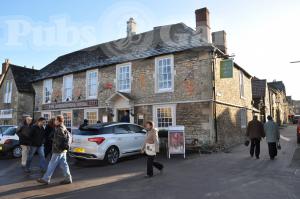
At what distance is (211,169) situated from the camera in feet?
30.4

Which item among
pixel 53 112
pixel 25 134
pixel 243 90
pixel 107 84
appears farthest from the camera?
pixel 53 112

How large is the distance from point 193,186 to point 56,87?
18.3 m

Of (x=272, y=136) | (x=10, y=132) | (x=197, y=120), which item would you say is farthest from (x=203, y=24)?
(x=10, y=132)

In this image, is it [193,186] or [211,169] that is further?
[211,169]

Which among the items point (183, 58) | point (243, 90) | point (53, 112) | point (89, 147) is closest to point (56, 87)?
point (53, 112)

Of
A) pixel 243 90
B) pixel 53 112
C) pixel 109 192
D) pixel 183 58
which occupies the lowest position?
pixel 109 192

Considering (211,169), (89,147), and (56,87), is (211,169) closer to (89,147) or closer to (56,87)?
(89,147)

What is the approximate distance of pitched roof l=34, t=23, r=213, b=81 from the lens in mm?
16094

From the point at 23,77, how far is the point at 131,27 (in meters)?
12.6

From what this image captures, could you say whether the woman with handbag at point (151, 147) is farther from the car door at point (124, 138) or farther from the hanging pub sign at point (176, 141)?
the hanging pub sign at point (176, 141)

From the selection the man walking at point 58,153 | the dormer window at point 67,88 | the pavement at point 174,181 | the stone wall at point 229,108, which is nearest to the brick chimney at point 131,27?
the dormer window at point 67,88

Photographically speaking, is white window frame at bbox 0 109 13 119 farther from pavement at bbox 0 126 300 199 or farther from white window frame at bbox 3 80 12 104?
pavement at bbox 0 126 300 199

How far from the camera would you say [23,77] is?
2681 cm

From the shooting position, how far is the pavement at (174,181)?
248 inches
